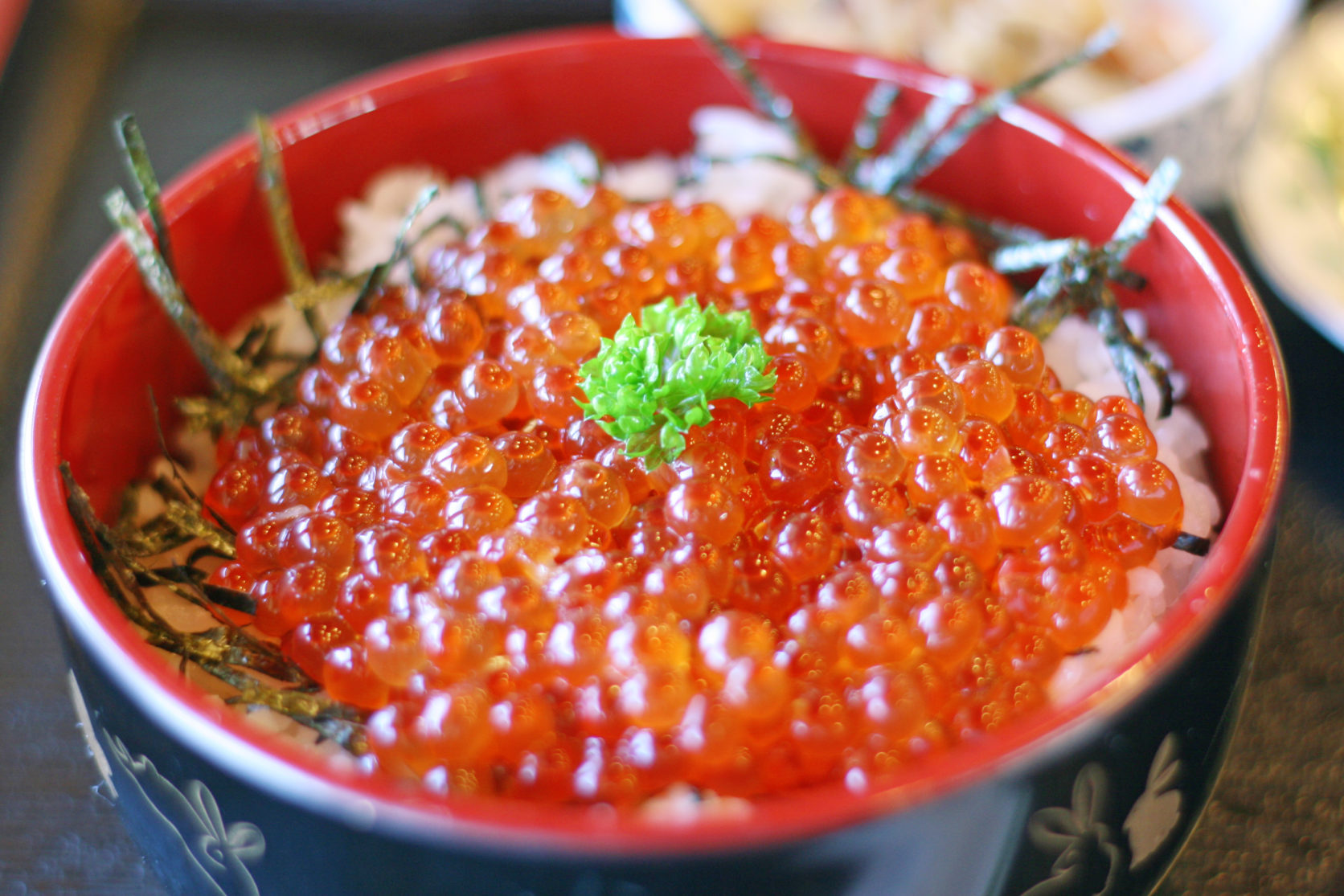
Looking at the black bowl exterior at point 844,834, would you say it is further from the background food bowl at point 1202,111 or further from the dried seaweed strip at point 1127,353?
the background food bowl at point 1202,111

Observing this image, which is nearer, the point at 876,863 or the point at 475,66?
the point at 876,863

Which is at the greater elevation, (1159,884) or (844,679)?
(844,679)

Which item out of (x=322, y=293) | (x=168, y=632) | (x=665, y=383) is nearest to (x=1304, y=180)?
(x=665, y=383)

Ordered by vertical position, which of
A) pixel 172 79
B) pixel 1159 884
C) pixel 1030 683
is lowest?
pixel 1159 884

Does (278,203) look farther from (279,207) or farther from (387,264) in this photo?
(387,264)

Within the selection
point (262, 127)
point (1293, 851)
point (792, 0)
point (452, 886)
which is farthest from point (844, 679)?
point (792, 0)

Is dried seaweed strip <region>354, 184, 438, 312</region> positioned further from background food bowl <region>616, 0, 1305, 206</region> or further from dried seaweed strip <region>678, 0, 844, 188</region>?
background food bowl <region>616, 0, 1305, 206</region>

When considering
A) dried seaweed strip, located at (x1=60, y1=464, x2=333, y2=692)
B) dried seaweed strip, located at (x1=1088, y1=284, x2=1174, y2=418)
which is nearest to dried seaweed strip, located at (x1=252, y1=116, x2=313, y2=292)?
dried seaweed strip, located at (x1=60, y1=464, x2=333, y2=692)

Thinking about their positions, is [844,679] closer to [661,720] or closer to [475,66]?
[661,720]
